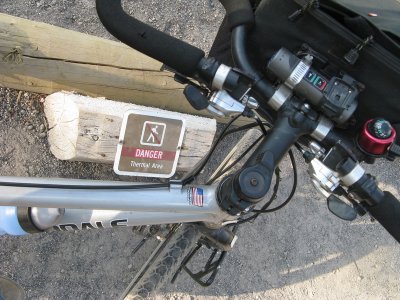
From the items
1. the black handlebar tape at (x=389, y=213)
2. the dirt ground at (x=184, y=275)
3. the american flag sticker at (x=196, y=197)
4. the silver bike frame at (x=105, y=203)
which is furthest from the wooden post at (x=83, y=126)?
the black handlebar tape at (x=389, y=213)

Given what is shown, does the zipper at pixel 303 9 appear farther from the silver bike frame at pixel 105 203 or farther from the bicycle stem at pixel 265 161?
the silver bike frame at pixel 105 203

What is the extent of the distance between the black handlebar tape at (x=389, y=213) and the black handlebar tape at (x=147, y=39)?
1.88 feet

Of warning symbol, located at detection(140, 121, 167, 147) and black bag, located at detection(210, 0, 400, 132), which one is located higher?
black bag, located at detection(210, 0, 400, 132)

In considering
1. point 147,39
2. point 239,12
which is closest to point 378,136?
point 239,12

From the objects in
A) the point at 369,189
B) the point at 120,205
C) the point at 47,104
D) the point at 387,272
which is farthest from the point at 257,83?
the point at 387,272

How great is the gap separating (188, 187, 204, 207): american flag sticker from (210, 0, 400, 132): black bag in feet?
1.34

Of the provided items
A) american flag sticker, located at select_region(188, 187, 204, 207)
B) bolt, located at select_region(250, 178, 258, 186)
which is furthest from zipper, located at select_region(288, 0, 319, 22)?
american flag sticker, located at select_region(188, 187, 204, 207)

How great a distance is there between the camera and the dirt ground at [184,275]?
86.8 inches

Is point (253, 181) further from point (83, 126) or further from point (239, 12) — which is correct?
point (83, 126)

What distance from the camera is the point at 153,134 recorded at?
2.14 metres

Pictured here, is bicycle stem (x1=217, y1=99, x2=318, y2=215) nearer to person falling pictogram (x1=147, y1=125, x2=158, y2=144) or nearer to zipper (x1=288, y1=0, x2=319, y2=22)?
zipper (x1=288, y1=0, x2=319, y2=22)

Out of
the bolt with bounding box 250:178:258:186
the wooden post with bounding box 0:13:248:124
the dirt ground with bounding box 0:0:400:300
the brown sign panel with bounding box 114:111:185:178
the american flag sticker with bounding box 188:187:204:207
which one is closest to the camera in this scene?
the bolt with bounding box 250:178:258:186

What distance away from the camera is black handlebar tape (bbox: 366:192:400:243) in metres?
1.13

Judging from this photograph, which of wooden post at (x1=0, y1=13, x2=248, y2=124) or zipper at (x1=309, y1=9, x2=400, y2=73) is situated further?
wooden post at (x1=0, y1=13, x2=248, y2=124)
